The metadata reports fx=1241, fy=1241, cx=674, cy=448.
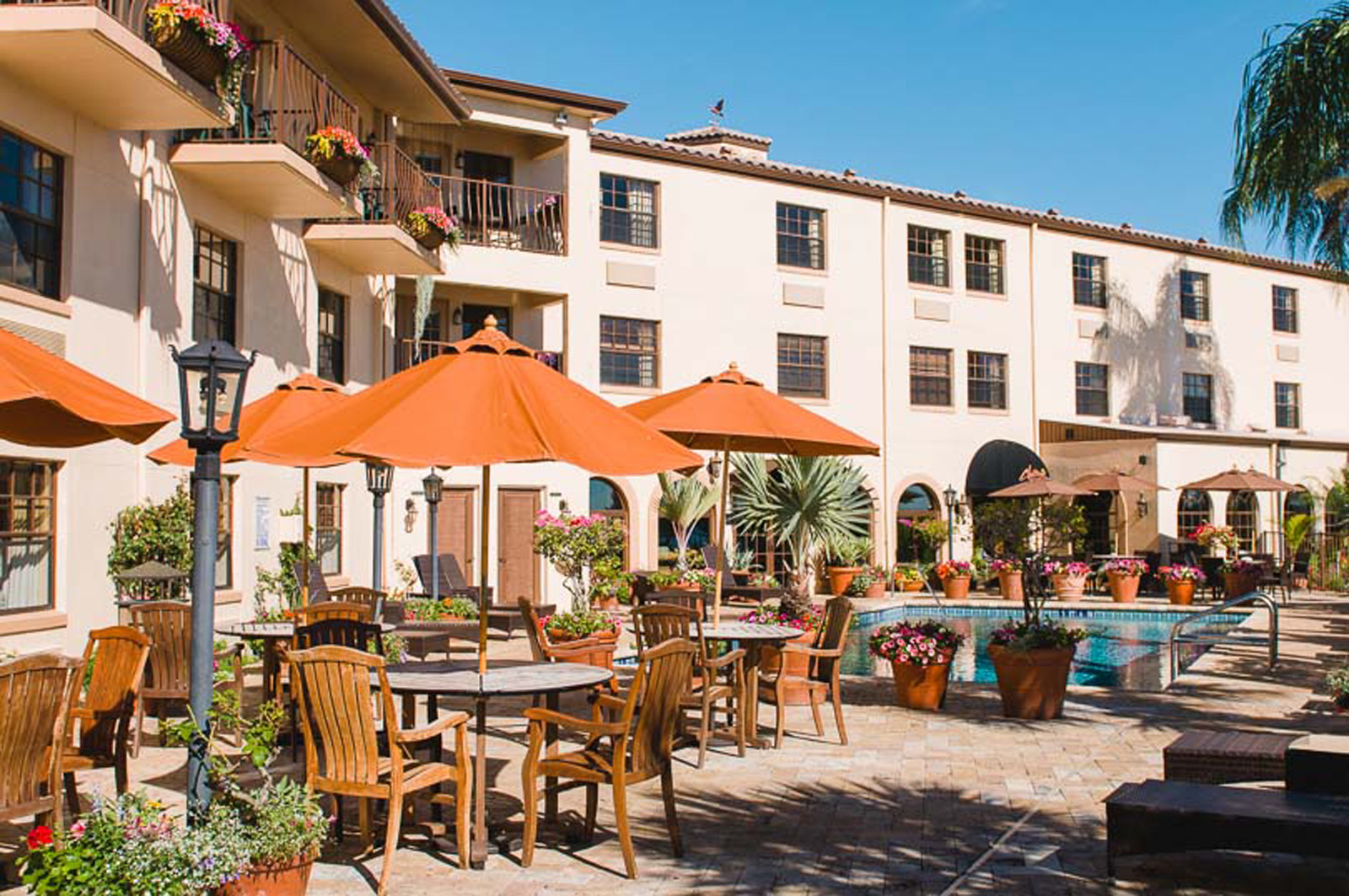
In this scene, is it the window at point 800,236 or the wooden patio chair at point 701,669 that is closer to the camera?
the wooden patio chair at point 701,669

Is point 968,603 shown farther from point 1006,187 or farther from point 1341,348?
point 1341,348

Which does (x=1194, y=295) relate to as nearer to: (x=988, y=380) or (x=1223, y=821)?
(x=988, y=380)

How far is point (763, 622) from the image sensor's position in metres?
11.4

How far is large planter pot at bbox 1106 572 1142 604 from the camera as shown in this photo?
2448cm

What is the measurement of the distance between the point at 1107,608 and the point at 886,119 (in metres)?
9.71

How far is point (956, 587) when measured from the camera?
25.6 metres

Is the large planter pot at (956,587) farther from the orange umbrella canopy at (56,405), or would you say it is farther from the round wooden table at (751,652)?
the orange umbrella canopy at (56,405)

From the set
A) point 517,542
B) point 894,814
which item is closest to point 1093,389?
point 517,542

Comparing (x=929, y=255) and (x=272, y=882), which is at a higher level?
(x=929, y=255)

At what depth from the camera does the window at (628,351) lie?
2452 centimetres

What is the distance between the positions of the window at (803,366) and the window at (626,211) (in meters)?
3.82

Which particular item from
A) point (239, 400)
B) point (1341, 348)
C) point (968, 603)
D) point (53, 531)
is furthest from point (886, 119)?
point (1341, 348)

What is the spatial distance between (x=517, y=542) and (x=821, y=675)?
1360cm

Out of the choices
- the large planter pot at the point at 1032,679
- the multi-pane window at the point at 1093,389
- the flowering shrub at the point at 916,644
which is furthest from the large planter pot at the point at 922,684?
the multi-pane window at the point at 1093,389
